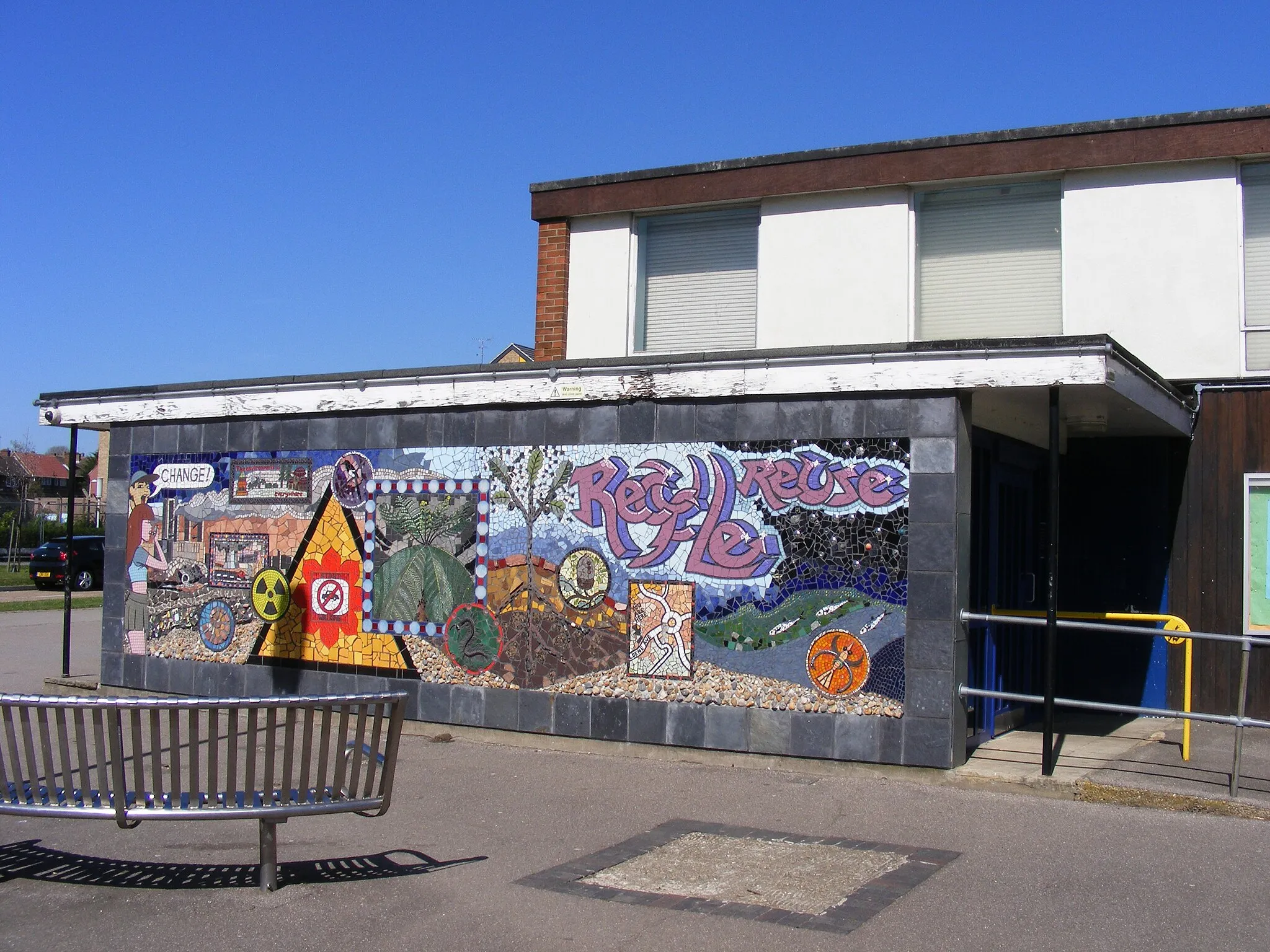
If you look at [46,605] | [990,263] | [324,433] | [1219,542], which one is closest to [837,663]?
[1219,542]

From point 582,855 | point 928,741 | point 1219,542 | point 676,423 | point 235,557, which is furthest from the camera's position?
point 235,557

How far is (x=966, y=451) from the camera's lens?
8.57 meters

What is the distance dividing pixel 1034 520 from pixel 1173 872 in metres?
5.03

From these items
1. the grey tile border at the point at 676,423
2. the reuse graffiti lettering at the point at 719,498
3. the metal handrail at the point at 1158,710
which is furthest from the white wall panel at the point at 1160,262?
the grey tile border at the point at 676,423

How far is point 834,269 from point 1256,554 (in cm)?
492

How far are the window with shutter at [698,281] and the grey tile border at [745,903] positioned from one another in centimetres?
703

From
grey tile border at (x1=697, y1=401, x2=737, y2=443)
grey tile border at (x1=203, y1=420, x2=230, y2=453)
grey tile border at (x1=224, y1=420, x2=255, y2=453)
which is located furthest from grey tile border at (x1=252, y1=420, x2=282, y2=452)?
grey tile border at (x1=697, y1=401, x2=737, y2=443)

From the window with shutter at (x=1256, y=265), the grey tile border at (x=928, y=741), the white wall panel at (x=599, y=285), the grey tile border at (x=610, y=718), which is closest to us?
the grey tile border at (x=928, y=741)

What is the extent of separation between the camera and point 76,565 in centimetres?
3178

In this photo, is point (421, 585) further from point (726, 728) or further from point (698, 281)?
point (698, 281)

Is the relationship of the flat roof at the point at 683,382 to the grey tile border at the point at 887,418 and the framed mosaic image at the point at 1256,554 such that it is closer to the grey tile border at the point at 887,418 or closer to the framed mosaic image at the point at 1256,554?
the grey tile border at the point at 887,418

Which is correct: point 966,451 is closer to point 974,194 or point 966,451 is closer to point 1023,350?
point 1023,350

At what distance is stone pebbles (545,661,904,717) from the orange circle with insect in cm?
7

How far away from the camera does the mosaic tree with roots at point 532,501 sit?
995 cm
